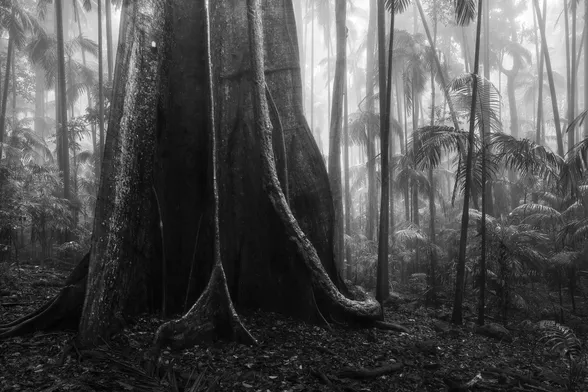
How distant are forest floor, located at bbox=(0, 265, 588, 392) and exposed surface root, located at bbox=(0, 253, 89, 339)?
13cm

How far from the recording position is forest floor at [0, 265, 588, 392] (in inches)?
118

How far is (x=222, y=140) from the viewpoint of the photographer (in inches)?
193

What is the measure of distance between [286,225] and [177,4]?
9.72 feet

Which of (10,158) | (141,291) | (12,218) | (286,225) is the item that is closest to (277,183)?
(286,225)

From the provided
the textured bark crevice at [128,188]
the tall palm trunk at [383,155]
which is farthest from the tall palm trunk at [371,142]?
the textured bark crevice at [128,188]

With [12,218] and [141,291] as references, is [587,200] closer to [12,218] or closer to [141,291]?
[141,291]

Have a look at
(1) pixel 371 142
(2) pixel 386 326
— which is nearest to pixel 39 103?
(1) pixel 371 142

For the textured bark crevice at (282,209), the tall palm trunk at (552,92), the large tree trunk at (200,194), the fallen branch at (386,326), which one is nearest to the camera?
the large tree trunk at (200,194)

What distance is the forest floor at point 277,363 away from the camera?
300cm

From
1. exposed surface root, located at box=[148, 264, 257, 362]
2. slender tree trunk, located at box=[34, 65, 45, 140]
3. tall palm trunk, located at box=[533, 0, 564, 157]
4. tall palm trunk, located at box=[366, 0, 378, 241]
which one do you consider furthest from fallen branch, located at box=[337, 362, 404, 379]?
slender tree trunk, located at box=[34, 65, 45, 140]

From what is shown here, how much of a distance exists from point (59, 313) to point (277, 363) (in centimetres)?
206

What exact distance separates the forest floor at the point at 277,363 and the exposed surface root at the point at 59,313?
0.13 m

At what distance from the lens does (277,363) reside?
145 inches

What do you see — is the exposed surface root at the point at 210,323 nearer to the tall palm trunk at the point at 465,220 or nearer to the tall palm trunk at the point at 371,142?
the tall palm trunk at the point at 465,220
